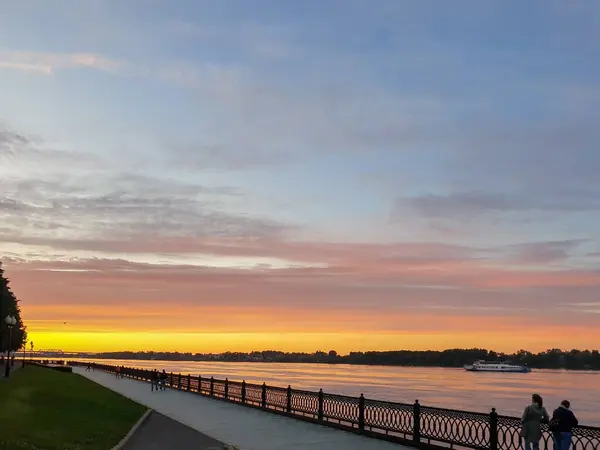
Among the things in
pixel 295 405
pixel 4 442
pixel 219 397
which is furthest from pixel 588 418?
pixel 4 442

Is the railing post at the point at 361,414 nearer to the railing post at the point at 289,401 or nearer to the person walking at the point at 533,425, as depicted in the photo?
the railing post at the point at 289,401

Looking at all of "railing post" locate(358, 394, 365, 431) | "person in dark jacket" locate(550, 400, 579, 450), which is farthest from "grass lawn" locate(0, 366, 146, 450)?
"person in dark jacket" locate(550, 400, 579, 450)

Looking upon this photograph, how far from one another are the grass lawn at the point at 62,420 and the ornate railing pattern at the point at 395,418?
579 cm

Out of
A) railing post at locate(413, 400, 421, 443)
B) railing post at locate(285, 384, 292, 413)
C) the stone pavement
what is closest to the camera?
the stone pavement

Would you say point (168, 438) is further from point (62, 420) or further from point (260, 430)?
point (62, 420)

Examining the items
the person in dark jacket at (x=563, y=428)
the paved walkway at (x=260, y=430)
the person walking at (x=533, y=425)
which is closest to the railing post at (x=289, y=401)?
the paved walkway at (x=260, y=430)

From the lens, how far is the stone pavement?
1723 centimetres

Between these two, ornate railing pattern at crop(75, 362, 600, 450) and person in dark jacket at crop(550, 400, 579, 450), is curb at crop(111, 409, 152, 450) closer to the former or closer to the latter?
ornate railing pattern at crop(75, 362, 600, 450)

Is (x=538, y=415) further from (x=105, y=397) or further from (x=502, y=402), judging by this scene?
(x=502, y=402)

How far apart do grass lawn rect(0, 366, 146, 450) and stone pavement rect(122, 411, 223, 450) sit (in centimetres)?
48

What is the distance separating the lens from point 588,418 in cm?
5688

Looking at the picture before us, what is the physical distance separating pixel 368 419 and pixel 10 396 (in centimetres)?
1668

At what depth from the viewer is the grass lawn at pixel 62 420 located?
644 inches

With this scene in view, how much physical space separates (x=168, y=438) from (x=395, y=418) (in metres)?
6.71
